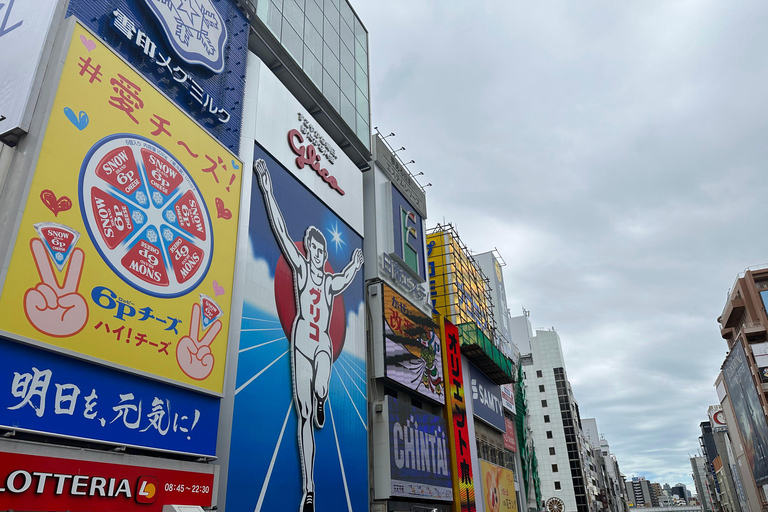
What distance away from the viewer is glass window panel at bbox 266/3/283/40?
85.0ft

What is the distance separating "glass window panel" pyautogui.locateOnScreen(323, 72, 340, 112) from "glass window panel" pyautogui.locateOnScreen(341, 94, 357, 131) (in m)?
0.57

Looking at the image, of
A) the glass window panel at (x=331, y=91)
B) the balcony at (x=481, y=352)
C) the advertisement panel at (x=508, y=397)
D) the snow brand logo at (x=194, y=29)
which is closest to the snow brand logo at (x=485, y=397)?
the balcony at (x=481, y=352)

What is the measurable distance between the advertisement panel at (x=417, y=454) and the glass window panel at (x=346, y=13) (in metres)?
24.3

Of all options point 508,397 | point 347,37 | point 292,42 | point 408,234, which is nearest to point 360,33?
point 347,37

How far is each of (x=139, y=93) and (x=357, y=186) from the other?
15.4 meters

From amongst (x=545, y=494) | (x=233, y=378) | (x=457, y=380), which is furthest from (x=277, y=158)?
(x=545, y=494)

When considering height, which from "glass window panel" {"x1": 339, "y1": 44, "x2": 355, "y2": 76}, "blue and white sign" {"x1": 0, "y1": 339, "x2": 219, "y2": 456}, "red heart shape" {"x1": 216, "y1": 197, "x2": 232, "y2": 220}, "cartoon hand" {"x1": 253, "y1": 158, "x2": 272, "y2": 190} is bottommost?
"blue and white sign" {"x1": 0, "y1": 339, "x2": 219, "y2": 456}

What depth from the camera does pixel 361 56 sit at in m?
36.5

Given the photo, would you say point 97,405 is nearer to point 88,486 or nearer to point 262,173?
point 88,486

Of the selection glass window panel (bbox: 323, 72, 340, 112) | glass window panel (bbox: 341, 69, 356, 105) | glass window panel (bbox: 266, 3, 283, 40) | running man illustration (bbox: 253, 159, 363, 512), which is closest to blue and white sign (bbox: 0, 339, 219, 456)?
running man illustration (bbox: 253, 159, 363, 512)

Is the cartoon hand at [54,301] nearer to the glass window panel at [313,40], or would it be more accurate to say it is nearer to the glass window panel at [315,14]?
the glass window panel at [313,40]

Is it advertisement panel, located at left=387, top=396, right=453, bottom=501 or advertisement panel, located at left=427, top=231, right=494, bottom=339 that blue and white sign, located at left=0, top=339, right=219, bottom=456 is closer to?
advertisement panel, located at left=387, top=396, right=453, bottom=501

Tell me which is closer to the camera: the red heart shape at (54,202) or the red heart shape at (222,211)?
the red heart shape at (54,202)

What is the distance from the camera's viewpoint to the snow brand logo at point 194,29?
61.3 ft
